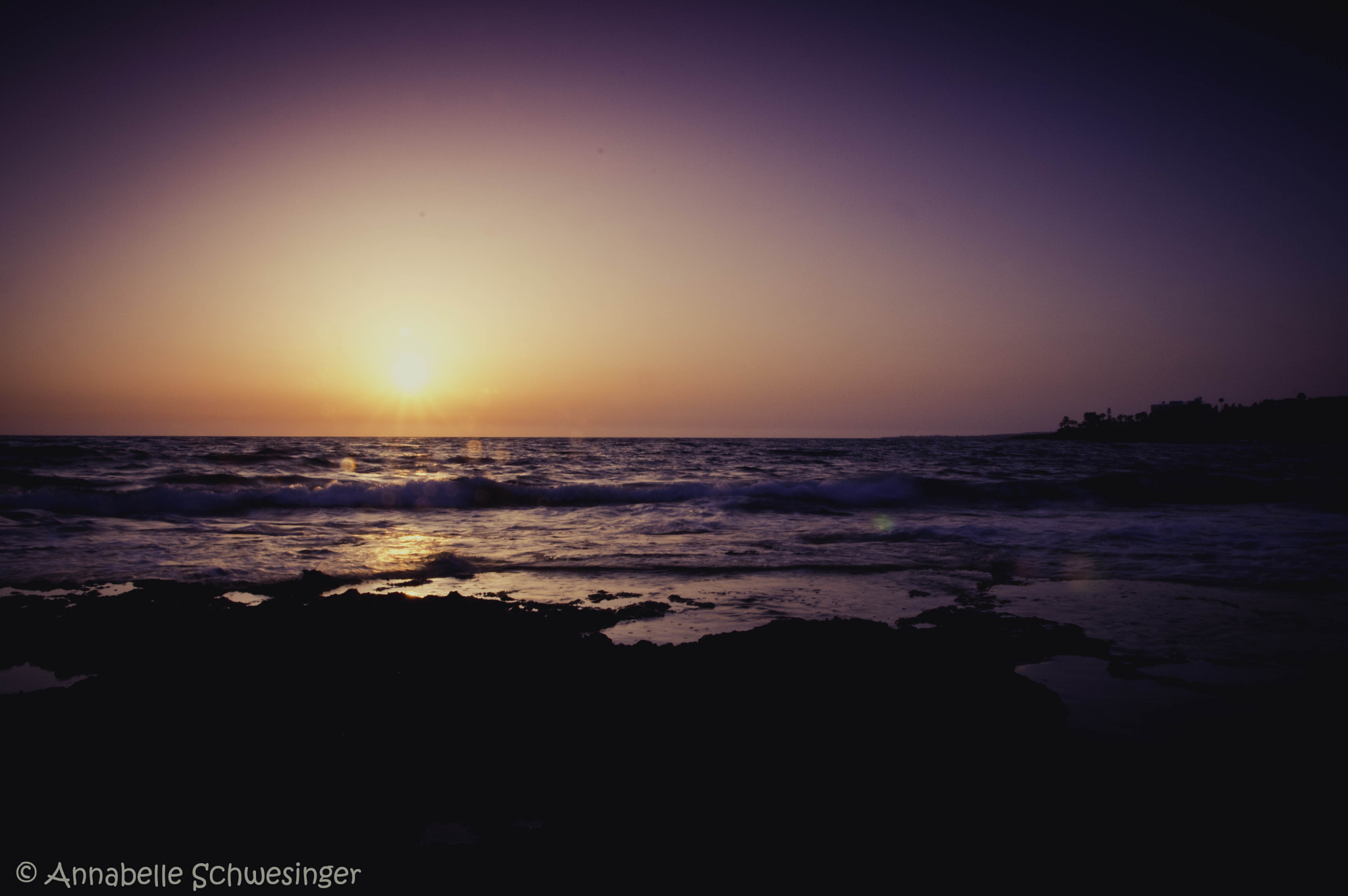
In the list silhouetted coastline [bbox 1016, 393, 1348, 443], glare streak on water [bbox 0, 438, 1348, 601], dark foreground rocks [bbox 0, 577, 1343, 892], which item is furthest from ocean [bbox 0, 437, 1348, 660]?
silhouetted coastline [bbox 1016, 393, 1348, 443]

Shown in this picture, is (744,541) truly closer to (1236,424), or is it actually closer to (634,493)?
(634,493)

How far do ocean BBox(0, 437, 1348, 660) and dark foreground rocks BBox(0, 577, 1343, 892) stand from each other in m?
1.47

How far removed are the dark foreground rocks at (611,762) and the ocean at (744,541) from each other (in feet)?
4.82

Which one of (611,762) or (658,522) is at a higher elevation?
(611,762)

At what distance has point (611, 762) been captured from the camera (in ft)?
8.57

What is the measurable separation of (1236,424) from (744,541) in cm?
10328

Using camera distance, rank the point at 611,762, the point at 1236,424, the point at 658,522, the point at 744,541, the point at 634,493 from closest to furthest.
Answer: the point at 611,762, the point at 744,541, the point at 658,522, the point at 634,493, the point at 1236,424

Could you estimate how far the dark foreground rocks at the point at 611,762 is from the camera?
84.2 inches

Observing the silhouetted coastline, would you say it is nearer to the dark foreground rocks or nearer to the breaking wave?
the breaking wave

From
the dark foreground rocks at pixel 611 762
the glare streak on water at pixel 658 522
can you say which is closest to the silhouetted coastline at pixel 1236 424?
the glare streak on water at pixel 658 522

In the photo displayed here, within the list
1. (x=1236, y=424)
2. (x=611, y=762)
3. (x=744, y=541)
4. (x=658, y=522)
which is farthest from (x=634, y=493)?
(x=1236, y=424)

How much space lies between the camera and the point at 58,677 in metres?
3.84

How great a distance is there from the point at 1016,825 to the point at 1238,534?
10949 millimetres

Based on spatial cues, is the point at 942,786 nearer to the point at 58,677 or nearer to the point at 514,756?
the point at 514,756
